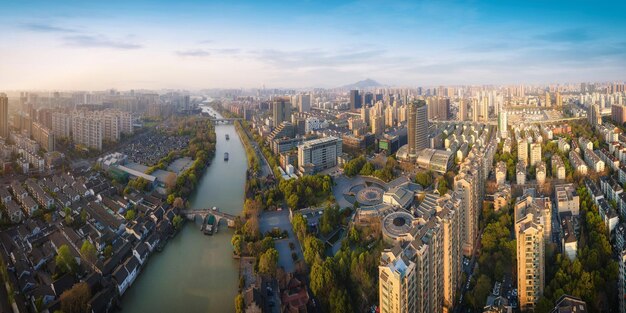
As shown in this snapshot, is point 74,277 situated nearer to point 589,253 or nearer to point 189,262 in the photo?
point 189,262

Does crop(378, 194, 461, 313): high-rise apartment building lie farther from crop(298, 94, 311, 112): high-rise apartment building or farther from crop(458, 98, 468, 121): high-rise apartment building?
crop(298, 94, 311, 112): high-rise apartment building

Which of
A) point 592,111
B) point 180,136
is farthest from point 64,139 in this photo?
point 592,111

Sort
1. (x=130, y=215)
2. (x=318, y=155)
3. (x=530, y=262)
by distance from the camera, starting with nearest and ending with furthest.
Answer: (x=530, y=262), (x=130, y=215), (x=318, y=155)

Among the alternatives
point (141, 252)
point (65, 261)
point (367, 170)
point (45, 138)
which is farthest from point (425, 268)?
point (45, 138)

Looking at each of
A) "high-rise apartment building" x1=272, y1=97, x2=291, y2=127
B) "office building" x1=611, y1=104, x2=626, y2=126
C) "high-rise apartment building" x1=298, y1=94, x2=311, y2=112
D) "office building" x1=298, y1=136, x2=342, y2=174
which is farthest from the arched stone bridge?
"high-rise apartment building" x1=298, y1=94, x2=311, y2=112

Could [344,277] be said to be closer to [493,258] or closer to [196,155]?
[493,258]
